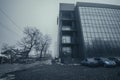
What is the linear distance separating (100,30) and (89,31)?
3652mm

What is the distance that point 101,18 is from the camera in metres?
32.4

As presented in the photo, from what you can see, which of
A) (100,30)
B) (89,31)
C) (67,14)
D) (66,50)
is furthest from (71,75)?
(67,14)

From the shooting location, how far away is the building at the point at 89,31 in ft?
88.1

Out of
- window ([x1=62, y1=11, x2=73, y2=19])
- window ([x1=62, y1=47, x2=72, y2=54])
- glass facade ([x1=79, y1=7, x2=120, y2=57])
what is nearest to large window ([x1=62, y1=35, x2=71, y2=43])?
window ([x1=62, y1=47, x2=72, y2=54])

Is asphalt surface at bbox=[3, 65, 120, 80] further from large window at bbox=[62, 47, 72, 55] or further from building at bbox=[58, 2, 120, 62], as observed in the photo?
large window at bbox=[62, 47, 72, 55]

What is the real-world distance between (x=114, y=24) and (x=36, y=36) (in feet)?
107

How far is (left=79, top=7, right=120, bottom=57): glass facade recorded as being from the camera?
1046 inches

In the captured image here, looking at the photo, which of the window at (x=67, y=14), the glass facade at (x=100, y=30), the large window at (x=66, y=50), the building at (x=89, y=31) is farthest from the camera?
the window at (x=67, y=14)

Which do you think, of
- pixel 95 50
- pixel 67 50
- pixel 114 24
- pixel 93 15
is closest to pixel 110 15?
pixel 114 24

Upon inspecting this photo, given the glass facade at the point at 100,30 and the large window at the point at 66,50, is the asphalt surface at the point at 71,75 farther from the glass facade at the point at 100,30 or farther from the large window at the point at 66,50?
the large window at the point at 66,50

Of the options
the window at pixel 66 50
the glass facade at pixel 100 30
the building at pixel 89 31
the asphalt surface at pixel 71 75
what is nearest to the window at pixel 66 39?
the building at pixel 89 31

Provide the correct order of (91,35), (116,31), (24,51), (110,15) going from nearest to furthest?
(91,35)
(116,31)
(110,15)
(24,51)

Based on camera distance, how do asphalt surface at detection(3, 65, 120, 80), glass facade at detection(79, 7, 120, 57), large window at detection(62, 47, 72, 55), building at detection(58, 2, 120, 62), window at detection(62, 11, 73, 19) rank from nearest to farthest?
asphalt surface at detection(3, 65, 120, 80), glass facade at detection(79, 7, 120, 57), building at detection(58, 2, 120, 62), large window at detection(62, 47, 72, 55), window at detection(62, 11, 73, 19)

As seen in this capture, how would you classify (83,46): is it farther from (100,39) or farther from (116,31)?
(116,31)
